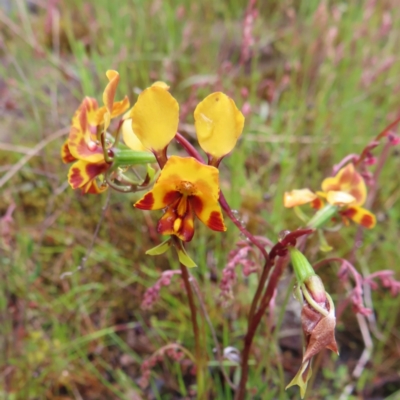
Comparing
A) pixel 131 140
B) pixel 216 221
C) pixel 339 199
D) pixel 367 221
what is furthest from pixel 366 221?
pixel 131 140

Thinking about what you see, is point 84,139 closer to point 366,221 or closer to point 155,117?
point 155,117

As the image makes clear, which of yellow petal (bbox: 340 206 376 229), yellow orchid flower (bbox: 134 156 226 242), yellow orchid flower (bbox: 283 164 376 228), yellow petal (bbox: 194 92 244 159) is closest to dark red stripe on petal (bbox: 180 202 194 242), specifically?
yellow orchid flower (bbox: 134 156 226 242)

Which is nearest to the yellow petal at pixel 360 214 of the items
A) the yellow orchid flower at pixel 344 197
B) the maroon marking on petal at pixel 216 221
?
the yellow orchid flower at pixel 344 197

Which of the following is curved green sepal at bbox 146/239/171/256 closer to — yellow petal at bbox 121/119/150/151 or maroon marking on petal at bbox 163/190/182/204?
Answer: maroon marking on petal at bbox 163/190/182/204

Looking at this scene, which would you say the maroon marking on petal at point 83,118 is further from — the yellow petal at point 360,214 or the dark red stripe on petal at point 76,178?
the yellow petal at point 360,214

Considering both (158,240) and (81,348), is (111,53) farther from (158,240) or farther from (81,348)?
(81,348)

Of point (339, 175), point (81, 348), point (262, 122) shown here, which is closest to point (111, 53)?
point (262, 122)
